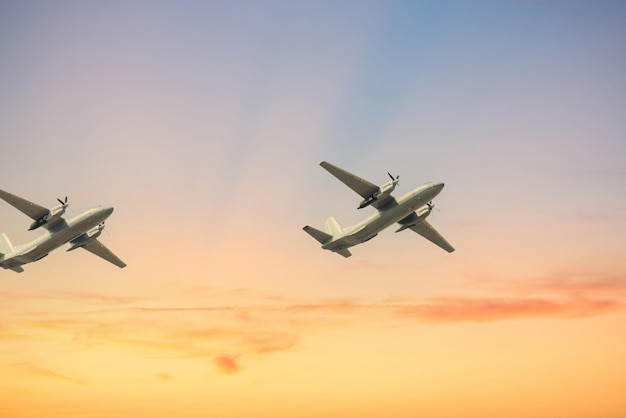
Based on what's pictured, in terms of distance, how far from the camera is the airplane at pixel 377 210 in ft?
374

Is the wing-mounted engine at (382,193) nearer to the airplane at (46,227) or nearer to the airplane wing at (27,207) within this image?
the airplane at (46,227)

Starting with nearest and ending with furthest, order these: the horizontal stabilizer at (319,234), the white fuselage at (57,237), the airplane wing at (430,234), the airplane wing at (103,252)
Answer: the white fuselage at (57,237)
the horizontal stabilizer at (319,234)
the airplane wing at (430,234)
the airplane wing at (103,252)

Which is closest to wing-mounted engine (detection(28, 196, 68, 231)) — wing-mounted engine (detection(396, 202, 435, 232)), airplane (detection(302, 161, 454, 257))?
airplane (detection(302, 161, 454, 257))

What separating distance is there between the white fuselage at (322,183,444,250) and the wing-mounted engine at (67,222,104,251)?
39532 mm

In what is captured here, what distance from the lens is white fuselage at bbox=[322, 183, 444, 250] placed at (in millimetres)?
113562

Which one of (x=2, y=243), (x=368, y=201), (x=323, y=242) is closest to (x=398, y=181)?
(x=368, y=201)

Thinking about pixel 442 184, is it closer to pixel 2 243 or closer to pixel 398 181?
pixel 398 181

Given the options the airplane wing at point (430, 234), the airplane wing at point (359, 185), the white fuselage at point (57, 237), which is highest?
the airplane wing at point (430, 234)

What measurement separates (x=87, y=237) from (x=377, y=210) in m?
51.0

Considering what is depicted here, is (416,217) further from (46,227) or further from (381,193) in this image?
(46,227)

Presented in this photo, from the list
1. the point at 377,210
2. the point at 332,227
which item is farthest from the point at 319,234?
the point at 377,210

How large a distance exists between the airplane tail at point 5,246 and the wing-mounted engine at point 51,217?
8.78 m

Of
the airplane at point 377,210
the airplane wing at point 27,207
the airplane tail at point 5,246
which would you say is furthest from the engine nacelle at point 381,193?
the airplane tail at point 5,246

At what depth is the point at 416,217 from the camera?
126 m
